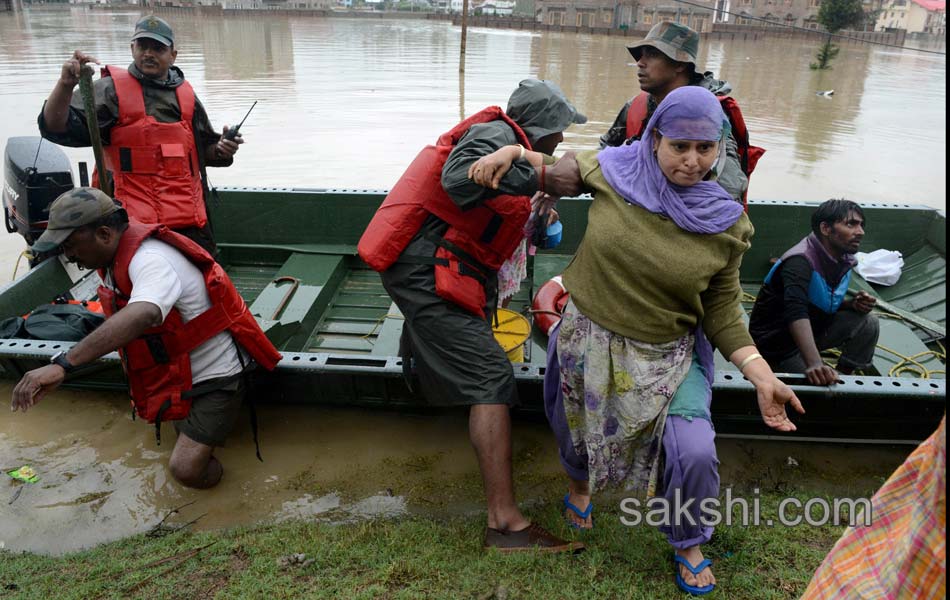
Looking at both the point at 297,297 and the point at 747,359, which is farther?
the point at 297,297

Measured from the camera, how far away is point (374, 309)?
16.7 feet

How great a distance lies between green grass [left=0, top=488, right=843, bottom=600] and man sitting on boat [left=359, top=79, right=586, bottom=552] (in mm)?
165

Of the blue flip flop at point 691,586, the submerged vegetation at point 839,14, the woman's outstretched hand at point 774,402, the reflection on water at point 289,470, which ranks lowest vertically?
the reflection on water at point 289,470

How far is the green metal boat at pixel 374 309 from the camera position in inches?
133

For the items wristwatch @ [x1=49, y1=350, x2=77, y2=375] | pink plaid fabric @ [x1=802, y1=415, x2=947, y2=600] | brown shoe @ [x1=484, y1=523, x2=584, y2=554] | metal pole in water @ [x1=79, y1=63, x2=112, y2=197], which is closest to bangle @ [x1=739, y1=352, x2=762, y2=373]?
pink plaid fabric @ [x1=802, y1=415, x2=947, y2=600]

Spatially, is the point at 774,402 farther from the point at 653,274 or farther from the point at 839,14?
the point at 839,14

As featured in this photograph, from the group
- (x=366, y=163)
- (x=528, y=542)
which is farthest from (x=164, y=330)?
(x=366, y=163)

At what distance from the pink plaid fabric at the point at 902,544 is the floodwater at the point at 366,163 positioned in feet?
4.33

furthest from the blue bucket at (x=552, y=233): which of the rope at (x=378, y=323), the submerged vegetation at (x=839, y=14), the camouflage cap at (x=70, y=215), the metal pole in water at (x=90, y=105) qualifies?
the submerged vegetation at (x=839, y=14)

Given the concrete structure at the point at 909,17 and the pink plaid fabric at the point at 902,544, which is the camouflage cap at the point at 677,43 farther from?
the concrete structure at the point at 909,17

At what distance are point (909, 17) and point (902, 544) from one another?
76207 millimetres

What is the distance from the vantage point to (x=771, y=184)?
11969 millimetres

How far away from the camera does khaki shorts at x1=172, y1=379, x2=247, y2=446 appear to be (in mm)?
3324

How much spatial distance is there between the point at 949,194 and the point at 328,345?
13.7 ft
